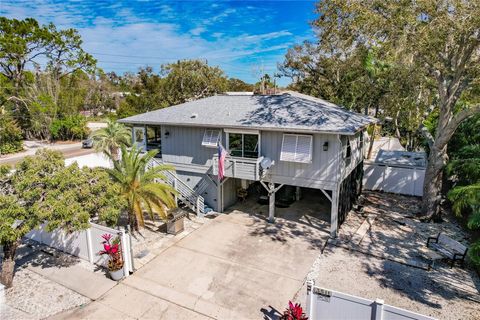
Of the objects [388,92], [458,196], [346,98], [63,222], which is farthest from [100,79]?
[458,196]

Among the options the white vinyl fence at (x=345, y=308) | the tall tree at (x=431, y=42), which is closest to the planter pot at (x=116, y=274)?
the white vinyl fence at (x=345, y=308)

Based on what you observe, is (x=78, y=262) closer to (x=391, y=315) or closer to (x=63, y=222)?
(x=63, y=222)

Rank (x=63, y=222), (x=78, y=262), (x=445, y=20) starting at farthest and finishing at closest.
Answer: (x=445, y=20)
(x=78, y=262)
(x=63, y=222)

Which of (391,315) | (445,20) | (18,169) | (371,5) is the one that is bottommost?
(391,315)

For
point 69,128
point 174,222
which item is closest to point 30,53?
point 69,128

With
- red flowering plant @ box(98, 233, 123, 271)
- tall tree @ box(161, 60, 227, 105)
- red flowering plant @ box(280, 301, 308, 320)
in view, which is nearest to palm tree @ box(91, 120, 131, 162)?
red flowering plant @ box(98, 233, 123, 271)

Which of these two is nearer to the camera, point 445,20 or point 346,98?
point 445,20

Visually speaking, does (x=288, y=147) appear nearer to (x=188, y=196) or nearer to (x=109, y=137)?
(x=188, y=196)
